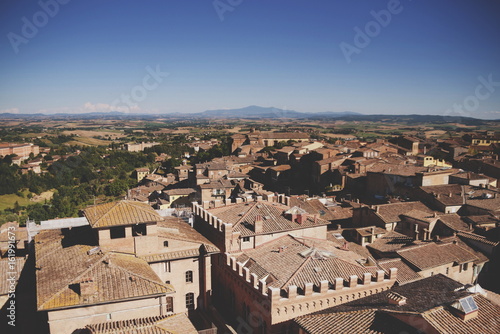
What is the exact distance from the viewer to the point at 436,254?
87.6 ft

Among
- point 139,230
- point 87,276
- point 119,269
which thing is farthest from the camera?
point 139,230

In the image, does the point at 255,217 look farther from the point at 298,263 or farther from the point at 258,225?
the point at 298,263

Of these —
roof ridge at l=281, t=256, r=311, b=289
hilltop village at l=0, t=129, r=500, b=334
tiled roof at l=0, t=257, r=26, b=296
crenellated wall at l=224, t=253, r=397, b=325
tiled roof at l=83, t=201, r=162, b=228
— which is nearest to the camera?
hilltop village at l=0, t=129, r=500, b=334

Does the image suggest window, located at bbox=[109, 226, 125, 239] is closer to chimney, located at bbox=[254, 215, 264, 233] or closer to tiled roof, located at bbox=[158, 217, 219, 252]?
tiled roof, located at bbox=[158, 217, 219, 252]

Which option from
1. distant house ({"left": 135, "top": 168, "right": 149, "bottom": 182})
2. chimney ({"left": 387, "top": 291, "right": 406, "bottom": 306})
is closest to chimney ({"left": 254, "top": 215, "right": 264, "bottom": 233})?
chimney ({"left": 387, "top": 291, "right": 406, "bottom": 306})

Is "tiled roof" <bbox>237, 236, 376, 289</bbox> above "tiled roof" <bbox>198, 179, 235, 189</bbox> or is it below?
above

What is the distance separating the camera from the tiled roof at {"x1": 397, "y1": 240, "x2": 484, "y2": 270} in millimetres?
25453

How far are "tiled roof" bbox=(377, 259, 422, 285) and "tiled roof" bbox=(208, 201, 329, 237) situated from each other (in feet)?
16.3

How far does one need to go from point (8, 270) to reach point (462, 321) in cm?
2497

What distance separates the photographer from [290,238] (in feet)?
74.9

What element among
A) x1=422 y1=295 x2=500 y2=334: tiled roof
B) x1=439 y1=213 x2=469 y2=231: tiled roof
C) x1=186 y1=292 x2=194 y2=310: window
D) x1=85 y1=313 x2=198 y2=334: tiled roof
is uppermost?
x1=422 y1=295 x2=500 y2=334: tiled roof

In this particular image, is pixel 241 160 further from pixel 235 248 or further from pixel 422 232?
pixel 235 248

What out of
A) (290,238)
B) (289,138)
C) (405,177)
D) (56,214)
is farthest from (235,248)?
(289,138)

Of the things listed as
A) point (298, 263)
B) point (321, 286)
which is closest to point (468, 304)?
point (321, 286)
